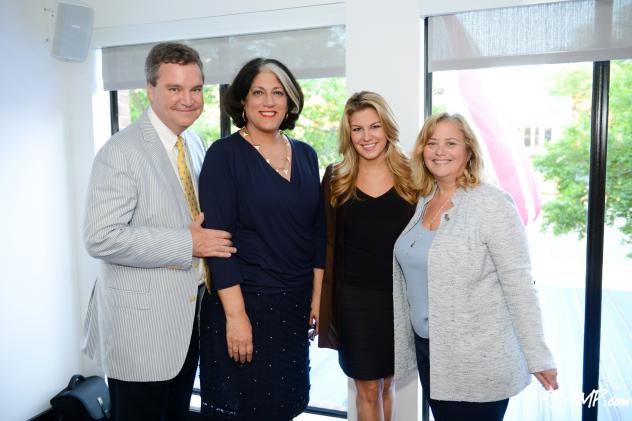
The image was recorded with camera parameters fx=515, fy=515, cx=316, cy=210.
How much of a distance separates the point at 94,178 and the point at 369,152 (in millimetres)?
986

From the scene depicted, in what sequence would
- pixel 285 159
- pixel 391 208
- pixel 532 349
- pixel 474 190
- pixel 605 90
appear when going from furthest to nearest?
pixel 605 90 < pixel 391 208 < pixel 285 159 < pixel 474 190 < pixel 532 349

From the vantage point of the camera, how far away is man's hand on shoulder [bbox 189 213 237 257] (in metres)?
1.66

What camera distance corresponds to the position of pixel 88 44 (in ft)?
9.47

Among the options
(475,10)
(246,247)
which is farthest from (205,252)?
(475,10)

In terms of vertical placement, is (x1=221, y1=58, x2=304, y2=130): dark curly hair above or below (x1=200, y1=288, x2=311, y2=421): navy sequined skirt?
above

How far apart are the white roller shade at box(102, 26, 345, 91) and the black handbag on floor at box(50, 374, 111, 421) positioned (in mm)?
1829

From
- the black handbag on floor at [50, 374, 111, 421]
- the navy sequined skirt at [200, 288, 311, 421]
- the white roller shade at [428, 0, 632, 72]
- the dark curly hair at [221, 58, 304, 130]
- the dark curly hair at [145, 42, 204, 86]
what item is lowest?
the black handbag on floor at [50, 374, 111, 421]

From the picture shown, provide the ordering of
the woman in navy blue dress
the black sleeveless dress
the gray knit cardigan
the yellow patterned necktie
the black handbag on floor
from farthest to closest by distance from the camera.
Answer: the black handbag on floor, the black sleeveless dress, the yellow patterned necktie, the woman in navy blue dress, the gray knit cardigan

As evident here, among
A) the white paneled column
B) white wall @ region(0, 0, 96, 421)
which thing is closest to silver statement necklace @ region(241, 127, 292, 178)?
the white paneled column

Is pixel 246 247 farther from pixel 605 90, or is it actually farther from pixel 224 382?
pixel 605 90

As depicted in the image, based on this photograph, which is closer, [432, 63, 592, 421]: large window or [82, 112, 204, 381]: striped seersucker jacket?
[82, 112, 204, 381]: striped seersucker jacket

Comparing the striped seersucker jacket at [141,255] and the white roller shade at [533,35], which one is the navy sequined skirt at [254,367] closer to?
the striped seersucker jacket at [141,255]

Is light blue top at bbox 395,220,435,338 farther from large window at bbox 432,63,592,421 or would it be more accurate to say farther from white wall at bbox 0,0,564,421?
large window at bbox 432,63,592,421

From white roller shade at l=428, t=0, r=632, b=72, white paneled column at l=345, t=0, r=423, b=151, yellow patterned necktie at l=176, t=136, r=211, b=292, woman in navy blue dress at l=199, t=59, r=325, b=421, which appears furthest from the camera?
white paneled column at l=345, t=0, r=423, b=151
